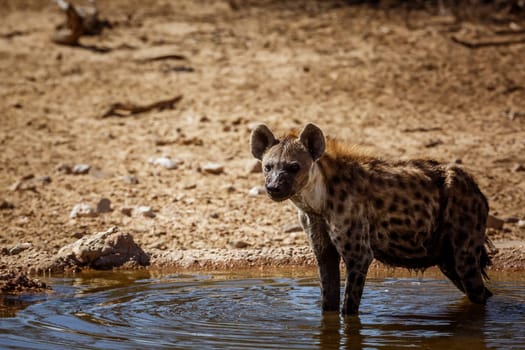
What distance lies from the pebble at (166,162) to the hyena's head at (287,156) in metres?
3.62

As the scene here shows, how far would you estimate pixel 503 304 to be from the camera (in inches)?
231

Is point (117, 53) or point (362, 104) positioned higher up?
point (117, 53)

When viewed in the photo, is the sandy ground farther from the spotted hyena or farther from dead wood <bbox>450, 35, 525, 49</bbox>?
the spotted hyena

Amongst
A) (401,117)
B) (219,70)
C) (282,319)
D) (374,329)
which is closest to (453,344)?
(374,329)

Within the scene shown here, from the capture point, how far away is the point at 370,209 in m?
5.50

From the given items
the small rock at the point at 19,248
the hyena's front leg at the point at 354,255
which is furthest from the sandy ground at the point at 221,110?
the hyena's front leg at the point at 354,255

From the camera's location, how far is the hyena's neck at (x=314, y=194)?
5.33m

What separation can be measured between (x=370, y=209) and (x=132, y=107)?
17.7 ft

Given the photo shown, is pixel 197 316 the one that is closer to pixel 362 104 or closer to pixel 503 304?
pixel 503 304

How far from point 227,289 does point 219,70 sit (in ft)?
18.0

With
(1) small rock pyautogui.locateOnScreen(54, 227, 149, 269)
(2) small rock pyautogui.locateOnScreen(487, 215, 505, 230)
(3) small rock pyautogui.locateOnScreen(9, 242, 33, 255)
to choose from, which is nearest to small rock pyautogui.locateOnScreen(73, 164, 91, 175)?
(3) small rock pyautogui.locateOnScreen(9, 242, 33, 255)

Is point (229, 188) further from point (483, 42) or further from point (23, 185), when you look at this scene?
Answer: point (483, 42)

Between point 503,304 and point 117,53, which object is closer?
point 503,304

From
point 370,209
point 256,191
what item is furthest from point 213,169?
point 370,209
